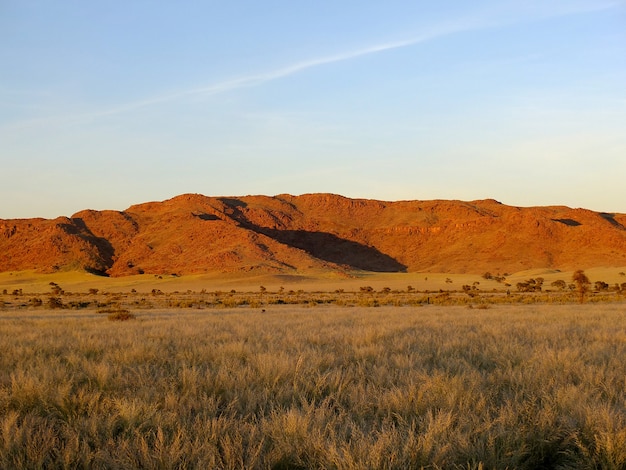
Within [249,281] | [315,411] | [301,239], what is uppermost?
[301,239]

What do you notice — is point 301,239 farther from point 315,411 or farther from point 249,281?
point 315,411

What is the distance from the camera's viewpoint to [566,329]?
12.9 metres

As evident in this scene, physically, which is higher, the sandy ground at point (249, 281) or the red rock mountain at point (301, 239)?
the red rock mountain at point (301, 239)

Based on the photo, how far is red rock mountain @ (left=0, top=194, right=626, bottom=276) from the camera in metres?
110

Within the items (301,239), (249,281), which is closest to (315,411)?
(249,281)

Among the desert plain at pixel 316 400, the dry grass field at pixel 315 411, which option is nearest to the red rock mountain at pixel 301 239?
the desert plain at pixel 316 400

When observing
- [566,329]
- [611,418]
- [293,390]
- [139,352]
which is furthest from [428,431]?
[566,329]

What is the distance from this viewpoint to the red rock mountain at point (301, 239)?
110 m

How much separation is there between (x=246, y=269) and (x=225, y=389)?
91119mm

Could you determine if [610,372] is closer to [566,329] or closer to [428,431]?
[428,431]

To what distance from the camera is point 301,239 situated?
141 meters

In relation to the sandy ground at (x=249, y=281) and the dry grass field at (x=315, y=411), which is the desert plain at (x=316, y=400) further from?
the sandy ground at (x=249, y=281)

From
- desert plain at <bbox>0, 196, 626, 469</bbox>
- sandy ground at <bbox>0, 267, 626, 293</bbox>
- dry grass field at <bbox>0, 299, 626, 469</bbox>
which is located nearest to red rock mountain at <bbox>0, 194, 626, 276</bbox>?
sandy ground at <bbox>0, 267, 626, 293</bbox>

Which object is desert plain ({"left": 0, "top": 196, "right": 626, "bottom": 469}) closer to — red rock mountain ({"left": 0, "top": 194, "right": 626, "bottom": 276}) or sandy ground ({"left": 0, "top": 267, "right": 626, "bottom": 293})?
sandy ground ({"left": 0, "top": 267, "right": 626, "bottom": 293})
